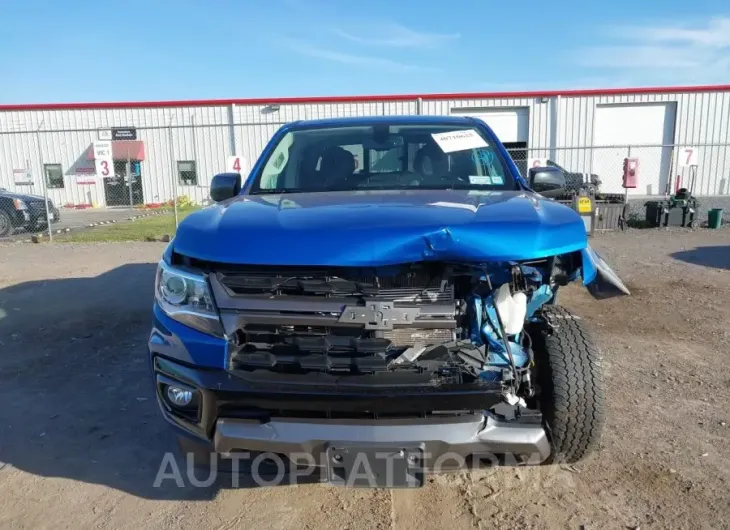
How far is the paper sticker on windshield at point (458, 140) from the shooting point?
12.1ft

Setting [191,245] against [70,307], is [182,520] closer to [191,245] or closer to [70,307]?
[191,245]

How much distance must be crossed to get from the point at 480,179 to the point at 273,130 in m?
21.0

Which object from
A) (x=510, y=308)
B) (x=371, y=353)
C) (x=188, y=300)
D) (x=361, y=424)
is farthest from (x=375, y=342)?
(x=188, y=300)

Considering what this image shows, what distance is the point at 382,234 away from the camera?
211 cm

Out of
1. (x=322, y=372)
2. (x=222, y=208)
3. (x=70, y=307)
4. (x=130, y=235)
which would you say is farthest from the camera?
(x=130, y=235)

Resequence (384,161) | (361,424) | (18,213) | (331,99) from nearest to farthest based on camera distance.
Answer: (361,424) → (384,161) → (18,213) → (331,99)

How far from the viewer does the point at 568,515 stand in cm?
253

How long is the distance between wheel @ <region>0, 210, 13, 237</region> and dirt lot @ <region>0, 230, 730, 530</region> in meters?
7.86

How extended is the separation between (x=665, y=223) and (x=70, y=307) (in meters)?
12.1

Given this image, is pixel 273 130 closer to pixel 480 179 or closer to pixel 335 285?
pixel 480 179

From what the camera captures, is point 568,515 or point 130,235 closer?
point 568,515

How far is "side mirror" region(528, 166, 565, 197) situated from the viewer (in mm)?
3656

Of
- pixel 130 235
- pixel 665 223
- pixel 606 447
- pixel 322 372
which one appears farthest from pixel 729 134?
pixel 322 372

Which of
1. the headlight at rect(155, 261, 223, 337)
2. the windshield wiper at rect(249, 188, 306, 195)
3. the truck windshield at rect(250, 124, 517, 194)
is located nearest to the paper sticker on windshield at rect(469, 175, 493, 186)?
the truck windshield at rect(250, 124, 517, 194)
